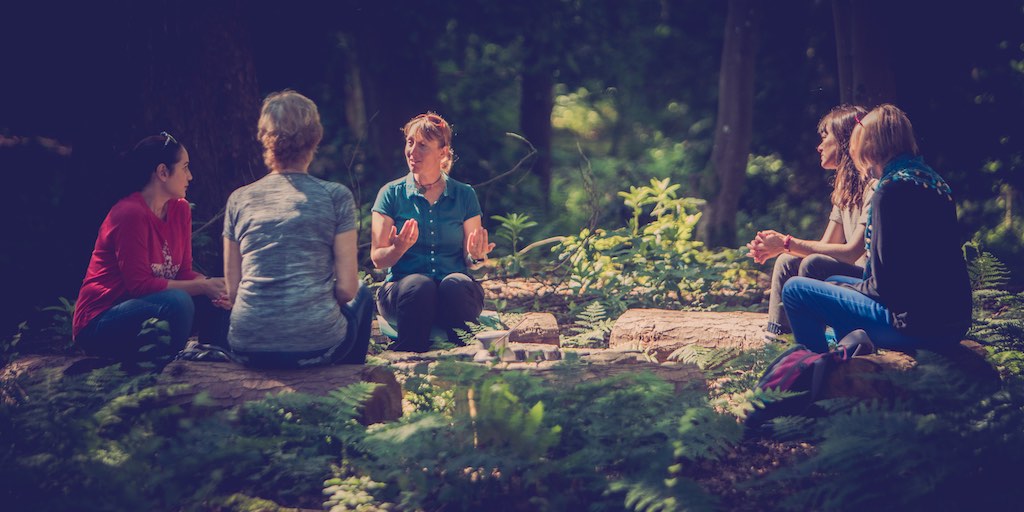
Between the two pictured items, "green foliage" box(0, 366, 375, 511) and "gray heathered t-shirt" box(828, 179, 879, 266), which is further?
"gray heathered t-shirt" box(828, 179, 879, 266)

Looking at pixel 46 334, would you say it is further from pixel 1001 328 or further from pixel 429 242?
pixel 1001 328

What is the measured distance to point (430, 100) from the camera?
1260cm

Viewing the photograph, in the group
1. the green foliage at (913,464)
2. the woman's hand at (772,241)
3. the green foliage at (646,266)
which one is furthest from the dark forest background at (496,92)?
the green foliage at (913,464)

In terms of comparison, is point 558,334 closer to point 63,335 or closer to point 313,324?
point 313,324

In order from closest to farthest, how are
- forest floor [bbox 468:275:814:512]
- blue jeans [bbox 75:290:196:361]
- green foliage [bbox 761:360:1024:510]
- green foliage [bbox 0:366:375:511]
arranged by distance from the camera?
green foliage [bbox 761:360:1024:510], green foliage [bbox 0:366:375:511], forest floor [bbox 468:275:814:512], blue jeans [bbox 75:290:196:361]

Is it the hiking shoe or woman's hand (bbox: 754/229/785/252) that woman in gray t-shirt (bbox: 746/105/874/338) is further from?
the hiking shoe

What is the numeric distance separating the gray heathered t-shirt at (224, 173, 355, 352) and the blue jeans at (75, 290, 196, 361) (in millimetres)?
395

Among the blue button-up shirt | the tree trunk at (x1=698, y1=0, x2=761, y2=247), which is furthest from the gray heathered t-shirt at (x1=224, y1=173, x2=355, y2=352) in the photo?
the tree trunk at (x1=698, y1=0, x2=761, y2=247)

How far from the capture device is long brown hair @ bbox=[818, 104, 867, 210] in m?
5.94

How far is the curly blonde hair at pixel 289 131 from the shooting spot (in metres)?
5.08

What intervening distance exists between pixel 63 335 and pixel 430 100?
650 cm

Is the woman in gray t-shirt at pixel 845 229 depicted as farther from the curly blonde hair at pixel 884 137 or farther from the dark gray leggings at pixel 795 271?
the curly blonde hair at pixel 884 137

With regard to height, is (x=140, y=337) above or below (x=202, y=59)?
below

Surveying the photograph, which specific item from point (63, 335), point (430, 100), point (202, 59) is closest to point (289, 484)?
point (63, 335)
